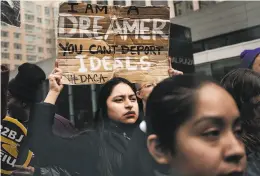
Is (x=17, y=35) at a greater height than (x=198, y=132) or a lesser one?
greater

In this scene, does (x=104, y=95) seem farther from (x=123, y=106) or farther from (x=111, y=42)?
(x=111, y=42)

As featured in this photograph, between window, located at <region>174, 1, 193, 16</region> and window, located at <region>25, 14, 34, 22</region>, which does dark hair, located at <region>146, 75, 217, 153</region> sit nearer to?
window, located at <region>25, 14, 34, 22</region>

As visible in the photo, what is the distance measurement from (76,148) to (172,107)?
641 millimetres

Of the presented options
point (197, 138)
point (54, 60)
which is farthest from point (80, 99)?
point (197, 138)

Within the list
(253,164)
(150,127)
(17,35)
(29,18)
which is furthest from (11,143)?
(253,164)

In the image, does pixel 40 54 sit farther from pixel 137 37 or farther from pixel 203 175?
pixel 203 175

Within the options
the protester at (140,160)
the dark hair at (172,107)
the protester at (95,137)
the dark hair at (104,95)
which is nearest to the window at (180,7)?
the dark hair at (104,95)

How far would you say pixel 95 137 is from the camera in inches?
60.0

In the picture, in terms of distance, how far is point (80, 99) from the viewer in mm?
1740

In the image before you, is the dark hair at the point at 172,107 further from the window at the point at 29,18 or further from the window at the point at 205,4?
the window at the point at 205,4

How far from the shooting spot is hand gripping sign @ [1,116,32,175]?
4.79ft

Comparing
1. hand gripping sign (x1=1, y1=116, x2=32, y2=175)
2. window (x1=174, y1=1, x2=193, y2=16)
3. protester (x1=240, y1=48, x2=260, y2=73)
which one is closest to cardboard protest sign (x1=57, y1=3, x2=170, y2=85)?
hand gripping sign (x1=1, y1=116, x2=32, y2=175)

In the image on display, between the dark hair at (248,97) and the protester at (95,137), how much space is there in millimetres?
423

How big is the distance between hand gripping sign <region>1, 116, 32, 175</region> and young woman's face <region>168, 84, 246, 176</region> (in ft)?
2.52
